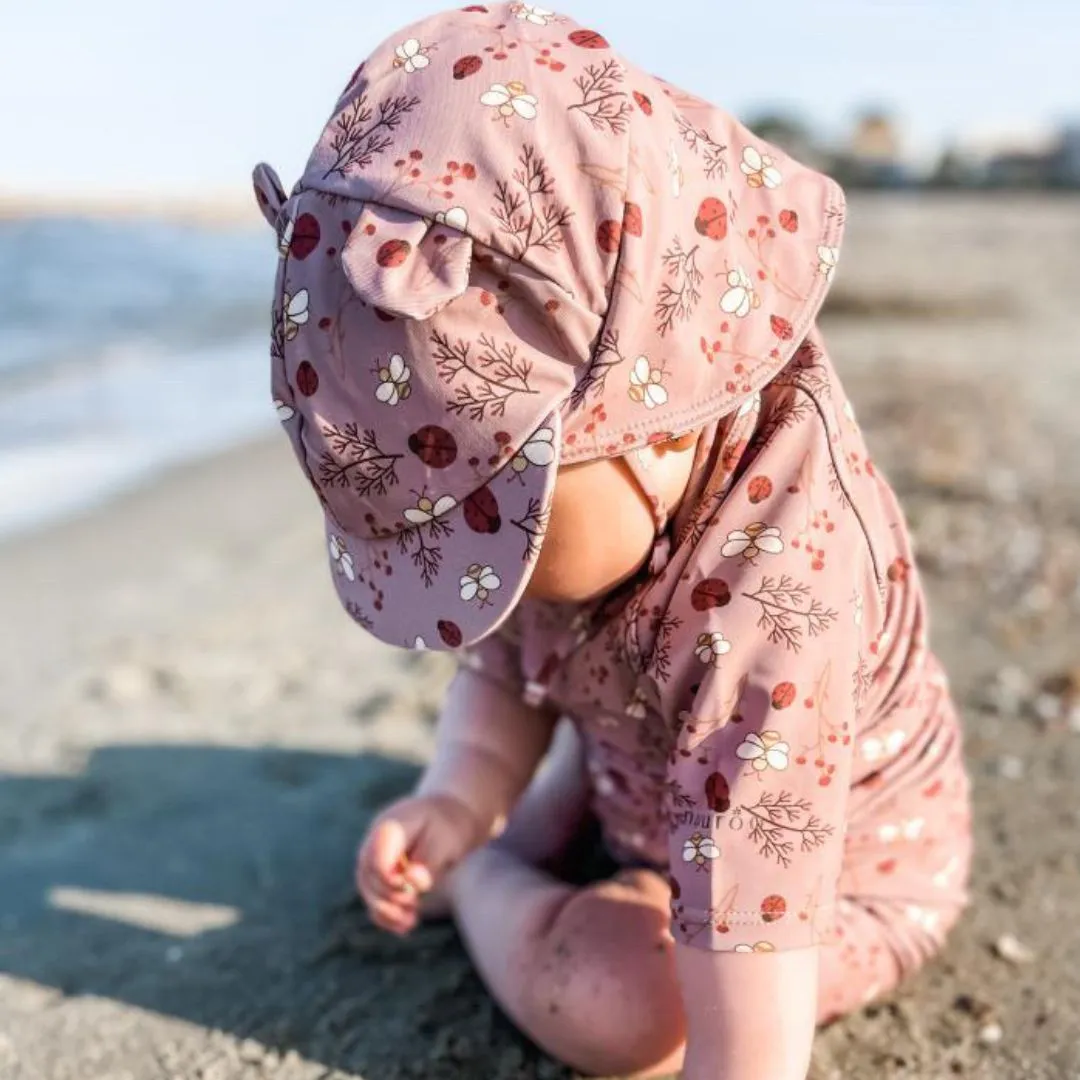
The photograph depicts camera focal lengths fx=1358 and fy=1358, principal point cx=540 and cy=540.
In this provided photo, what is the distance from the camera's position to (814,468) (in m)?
1.41

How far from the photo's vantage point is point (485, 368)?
1240 mm

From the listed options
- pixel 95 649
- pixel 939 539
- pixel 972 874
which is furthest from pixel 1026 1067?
pixel 95 649

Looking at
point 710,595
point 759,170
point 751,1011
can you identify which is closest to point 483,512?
point 710,595

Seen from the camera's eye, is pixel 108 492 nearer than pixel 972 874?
No

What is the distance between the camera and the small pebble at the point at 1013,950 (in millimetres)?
1920

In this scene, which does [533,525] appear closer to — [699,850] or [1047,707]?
[699,850]

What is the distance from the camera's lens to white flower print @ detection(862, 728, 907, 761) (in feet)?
5.52

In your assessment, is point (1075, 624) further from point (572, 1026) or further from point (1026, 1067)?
point (572, 1026)

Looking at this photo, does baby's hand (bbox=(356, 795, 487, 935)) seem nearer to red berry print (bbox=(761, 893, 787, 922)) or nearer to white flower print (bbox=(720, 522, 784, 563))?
red berry print (bbox=(761, 893, 787, 922))

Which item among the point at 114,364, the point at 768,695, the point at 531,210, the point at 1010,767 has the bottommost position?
the point at 114,364

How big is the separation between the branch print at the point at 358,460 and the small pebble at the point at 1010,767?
1530mm

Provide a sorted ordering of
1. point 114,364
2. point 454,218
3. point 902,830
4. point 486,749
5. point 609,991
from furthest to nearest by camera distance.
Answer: point 114,364, point 486,749, point 902,830, point 609,991, point 454,218

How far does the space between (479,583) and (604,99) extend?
48cm

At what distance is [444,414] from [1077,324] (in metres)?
8.49
